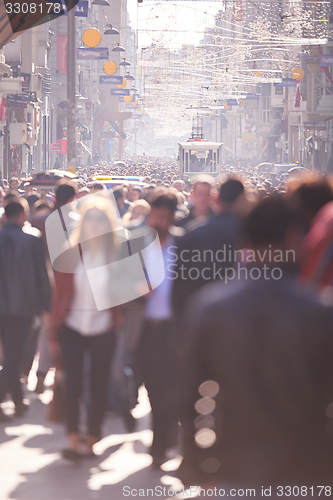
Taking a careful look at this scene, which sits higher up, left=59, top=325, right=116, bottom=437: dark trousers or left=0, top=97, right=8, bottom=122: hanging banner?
left=0, top=97, right=8, bottom=122: hanging banner

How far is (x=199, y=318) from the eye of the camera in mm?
3314

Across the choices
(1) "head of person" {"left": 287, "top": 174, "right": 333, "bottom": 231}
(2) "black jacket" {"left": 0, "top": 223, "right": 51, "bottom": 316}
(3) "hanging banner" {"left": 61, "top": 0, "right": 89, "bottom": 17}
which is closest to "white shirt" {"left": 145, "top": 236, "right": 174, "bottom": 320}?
(1) "head of person" {"left": 287, "top": 174, "right": 333, "bottom": 231}

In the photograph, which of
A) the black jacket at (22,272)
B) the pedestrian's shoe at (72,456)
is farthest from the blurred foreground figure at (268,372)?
the black jacket at (22,272)

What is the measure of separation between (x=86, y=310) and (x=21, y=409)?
81.7 inches

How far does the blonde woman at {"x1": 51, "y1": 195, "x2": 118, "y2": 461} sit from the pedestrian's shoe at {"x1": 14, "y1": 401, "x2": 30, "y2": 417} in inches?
58.2

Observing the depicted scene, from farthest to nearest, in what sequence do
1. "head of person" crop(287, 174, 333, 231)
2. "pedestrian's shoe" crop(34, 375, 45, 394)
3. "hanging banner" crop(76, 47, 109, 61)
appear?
1. "hanging banner" crop(76, 47, 109, 61)
2. "pedestrian's shoe" crop(34, 375, 45, 394)
3. "head of person" crop(287, 174, 333, 231)

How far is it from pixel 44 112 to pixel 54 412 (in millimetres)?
54414

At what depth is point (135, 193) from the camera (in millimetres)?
14344

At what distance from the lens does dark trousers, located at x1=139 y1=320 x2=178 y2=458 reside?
627 centimetres

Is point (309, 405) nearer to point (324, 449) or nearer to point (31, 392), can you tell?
point (324, 449)

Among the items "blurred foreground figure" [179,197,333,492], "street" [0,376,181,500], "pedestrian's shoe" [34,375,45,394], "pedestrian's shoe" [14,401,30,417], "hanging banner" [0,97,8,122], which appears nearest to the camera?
"blurred foreground figure" [179,197,333,492]

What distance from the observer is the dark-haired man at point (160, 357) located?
6.26 m

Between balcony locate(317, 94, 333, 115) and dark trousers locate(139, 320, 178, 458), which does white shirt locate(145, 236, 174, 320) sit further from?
balcony locate(317, 94, 333, 115)

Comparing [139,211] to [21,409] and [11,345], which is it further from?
[21,409]
